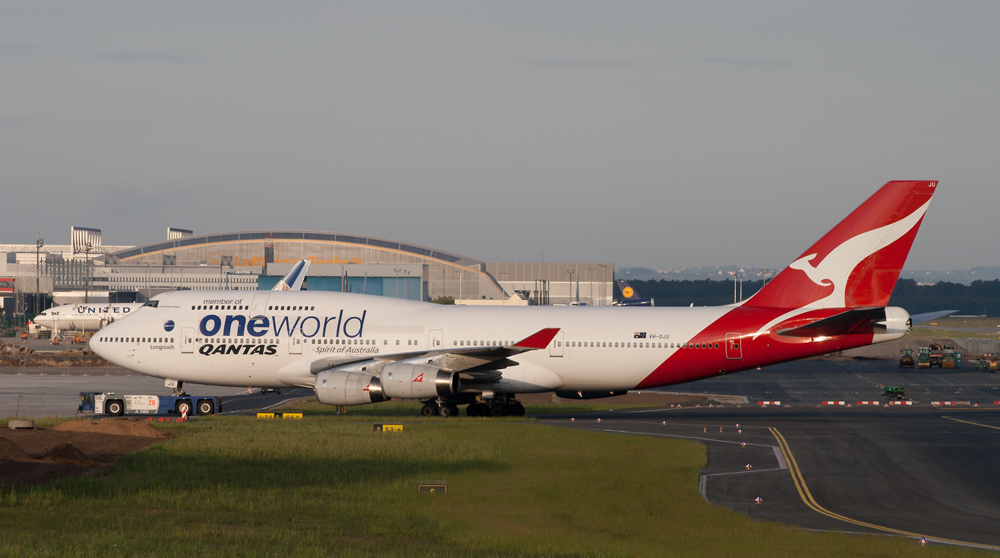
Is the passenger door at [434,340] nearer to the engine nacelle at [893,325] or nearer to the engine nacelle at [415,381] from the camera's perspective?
the engine nacelle at [415,381]

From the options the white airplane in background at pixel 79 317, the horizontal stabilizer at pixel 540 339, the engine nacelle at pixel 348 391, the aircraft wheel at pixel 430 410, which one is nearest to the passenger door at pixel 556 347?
the horizontal stabilizer at pixel 540 339

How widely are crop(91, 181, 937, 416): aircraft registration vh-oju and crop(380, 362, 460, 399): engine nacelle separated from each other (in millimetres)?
50

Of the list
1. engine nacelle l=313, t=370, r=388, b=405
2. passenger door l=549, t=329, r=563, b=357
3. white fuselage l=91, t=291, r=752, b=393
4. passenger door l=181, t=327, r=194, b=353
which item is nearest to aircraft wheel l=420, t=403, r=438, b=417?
white fuselage l=91, t=291, r=752, b=393

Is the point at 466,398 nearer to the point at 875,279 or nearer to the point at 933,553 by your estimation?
the point at 875,279

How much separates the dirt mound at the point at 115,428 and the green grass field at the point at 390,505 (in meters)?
1.20

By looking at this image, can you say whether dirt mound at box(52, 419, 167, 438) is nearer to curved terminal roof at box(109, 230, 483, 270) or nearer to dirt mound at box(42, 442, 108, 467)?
dirt mound at box(42, 442, 108, 467)

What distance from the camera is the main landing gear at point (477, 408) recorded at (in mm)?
40531

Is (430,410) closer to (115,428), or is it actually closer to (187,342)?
(187,342)

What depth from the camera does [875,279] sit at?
1537 inches

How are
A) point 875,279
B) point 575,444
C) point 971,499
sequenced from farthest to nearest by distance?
1. point 875,279
2. point 575,444
3. point 971,499

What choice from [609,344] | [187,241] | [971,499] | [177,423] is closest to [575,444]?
[609,344]

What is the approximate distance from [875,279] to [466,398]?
18.5m

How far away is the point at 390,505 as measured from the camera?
20578 millimetres

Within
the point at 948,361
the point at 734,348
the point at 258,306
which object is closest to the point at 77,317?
Answer: the point at 258,306
